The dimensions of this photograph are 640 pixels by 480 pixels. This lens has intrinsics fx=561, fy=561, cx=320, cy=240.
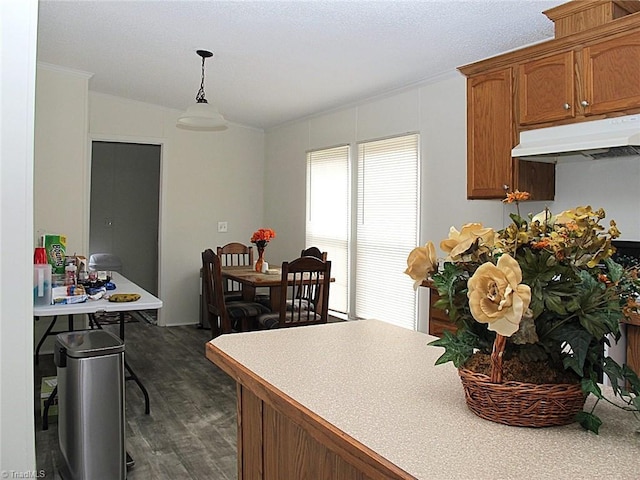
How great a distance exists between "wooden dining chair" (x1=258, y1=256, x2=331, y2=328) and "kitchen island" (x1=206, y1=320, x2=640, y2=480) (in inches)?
84.7

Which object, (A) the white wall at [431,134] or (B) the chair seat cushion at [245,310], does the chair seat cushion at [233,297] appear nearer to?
(B) the chair seat cushion at [245,310]

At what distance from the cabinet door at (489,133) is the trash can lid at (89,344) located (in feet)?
7.52

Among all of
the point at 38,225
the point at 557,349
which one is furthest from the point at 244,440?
the point at 38,225

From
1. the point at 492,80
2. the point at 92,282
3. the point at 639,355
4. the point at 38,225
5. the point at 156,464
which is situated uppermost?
the point at 492,80

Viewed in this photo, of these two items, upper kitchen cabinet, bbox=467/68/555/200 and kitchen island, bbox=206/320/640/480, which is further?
upper kitchen cabinet, bbox=467/68/555/200

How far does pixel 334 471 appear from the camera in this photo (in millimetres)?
1309

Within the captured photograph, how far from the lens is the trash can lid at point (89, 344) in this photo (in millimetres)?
2652

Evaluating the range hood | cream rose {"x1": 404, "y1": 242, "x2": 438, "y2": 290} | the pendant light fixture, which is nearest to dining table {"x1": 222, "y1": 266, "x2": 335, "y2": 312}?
the pendant light fixture

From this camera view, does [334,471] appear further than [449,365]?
No

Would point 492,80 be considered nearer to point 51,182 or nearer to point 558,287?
point 558,287

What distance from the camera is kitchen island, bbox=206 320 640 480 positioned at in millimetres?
958

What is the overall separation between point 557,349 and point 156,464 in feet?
8.13

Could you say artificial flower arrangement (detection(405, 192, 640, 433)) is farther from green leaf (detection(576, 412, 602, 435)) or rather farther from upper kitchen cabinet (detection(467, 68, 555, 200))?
upper kitchen cabinet (detection(467, 68, 555, 200))

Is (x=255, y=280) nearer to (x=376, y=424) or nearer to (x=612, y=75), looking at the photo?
(x=612, y=75)
